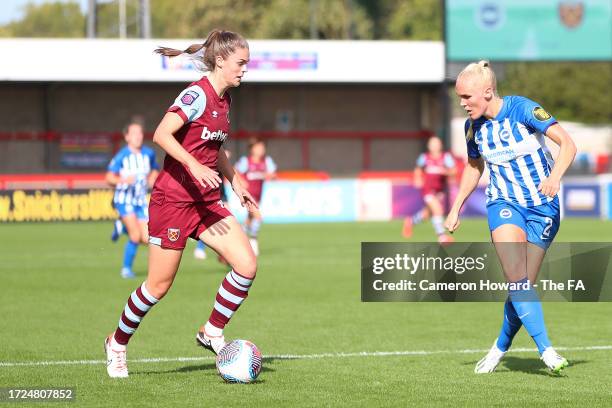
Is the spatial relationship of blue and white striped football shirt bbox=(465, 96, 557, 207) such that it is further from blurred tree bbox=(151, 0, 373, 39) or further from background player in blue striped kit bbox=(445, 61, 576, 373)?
blurred tree bbox=(151, 0, 373, 39)

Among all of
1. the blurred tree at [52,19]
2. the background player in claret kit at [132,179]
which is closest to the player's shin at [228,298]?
the background player in claret kit at [132,179]

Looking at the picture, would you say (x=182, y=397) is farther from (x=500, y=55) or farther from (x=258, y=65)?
(x=258, y=65)

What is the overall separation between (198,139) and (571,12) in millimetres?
27340

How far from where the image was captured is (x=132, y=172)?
52.7 ft

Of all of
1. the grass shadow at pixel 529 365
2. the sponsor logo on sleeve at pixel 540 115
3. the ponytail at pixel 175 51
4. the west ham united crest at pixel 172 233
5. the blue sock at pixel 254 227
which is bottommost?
the blue sock at pixel 254 227

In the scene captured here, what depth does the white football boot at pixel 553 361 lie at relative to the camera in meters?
7.80

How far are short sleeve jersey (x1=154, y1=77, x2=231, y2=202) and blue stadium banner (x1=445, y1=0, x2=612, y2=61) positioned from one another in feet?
84.1

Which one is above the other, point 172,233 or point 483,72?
point 483,72

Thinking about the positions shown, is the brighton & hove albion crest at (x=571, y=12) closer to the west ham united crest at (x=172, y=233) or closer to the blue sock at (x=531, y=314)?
the blue sock at (x=531, y=314)

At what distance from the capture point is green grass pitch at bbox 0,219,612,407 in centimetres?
738

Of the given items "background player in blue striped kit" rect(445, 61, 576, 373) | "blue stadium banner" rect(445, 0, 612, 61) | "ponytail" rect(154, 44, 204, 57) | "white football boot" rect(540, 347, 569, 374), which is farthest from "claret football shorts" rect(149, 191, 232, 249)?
"blue stadium banner" rect(445, 0, 612, 61)

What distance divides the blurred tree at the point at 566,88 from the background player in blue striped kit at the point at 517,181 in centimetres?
7052

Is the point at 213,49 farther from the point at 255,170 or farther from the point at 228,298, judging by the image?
the point at 255,170

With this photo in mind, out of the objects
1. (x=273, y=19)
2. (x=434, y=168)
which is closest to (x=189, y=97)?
(x=434, y=168)
